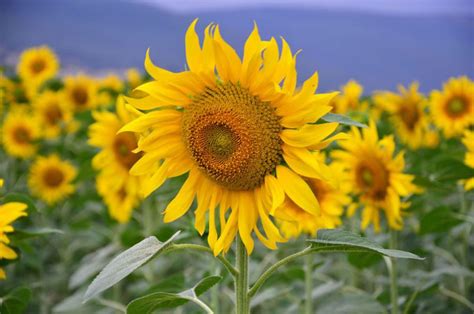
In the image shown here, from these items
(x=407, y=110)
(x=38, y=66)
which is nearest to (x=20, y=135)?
(x=38, y=66)

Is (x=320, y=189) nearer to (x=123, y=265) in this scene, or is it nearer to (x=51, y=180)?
(x=123, y=265)

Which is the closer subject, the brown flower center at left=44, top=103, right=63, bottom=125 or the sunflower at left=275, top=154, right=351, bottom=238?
the sunflower at left=275, top=154, right=351, bottom=238

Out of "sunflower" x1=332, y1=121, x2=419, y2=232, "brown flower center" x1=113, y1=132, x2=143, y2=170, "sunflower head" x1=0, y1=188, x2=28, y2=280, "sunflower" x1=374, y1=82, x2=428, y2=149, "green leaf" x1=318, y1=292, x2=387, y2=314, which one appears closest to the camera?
"sunflower head" x1=0, y1=188, x2=28, y2=280


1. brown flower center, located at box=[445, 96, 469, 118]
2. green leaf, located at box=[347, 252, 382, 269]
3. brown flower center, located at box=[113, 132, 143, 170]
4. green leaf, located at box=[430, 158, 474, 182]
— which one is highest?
brown flower center, located at box=[445, 96, 469, 118]

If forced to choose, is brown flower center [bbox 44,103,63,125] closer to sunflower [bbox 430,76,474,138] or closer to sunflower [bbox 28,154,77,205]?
sunflower [bbox 28,154,77,205]

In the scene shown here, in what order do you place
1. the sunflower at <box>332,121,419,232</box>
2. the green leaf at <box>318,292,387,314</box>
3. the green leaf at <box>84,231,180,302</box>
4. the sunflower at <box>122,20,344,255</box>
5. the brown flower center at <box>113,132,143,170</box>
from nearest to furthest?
the green leaf at <box>84,231,180,302</box> < the sunflower at <box>122,20,344,255</box> < the green leaf at <box>318,292,387,314</box> < the sunflower at <box>332,121,419,232</box> < the brown flower center at <box>113,132,143,170</box>

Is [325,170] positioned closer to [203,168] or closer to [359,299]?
[203,168]

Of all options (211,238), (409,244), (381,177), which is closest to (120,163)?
(381,177)

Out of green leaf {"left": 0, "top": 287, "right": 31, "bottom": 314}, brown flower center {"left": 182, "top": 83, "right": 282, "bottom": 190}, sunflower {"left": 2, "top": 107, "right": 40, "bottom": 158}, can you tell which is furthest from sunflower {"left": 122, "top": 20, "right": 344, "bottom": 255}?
sunflower {"left": 2, "top": 107, "right": 40, "bottom": 158}
